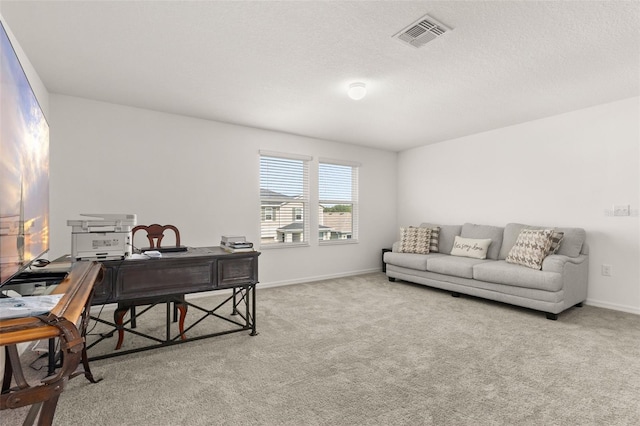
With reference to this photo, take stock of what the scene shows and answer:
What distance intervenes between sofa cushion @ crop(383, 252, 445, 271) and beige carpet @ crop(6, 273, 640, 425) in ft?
4.00

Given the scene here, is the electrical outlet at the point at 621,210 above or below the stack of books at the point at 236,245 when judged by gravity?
above

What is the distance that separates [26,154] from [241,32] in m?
1.51

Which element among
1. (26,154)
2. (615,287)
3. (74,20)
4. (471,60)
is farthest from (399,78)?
(615,287)

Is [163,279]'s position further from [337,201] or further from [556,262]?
[556,262]

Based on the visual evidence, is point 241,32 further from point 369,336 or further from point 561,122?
point 561,122

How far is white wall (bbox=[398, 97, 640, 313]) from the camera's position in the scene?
3.67 m

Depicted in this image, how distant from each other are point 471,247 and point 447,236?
24.3 inches

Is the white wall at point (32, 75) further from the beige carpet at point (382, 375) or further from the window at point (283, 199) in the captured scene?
the window at point (283, 199)

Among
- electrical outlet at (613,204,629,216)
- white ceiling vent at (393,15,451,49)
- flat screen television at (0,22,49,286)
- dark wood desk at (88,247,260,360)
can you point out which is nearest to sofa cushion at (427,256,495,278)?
electrical outlet at (613,204,629,216)

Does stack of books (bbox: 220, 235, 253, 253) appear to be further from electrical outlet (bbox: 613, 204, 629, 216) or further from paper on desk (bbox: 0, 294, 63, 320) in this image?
electrical outlet (bbox: 613, 204, 629, 216)

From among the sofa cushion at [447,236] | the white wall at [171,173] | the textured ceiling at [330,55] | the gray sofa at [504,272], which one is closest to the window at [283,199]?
the white wall at [171,173]

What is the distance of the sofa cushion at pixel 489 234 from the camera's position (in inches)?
178

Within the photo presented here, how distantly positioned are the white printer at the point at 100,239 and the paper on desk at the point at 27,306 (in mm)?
1130

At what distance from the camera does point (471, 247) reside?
459cm
